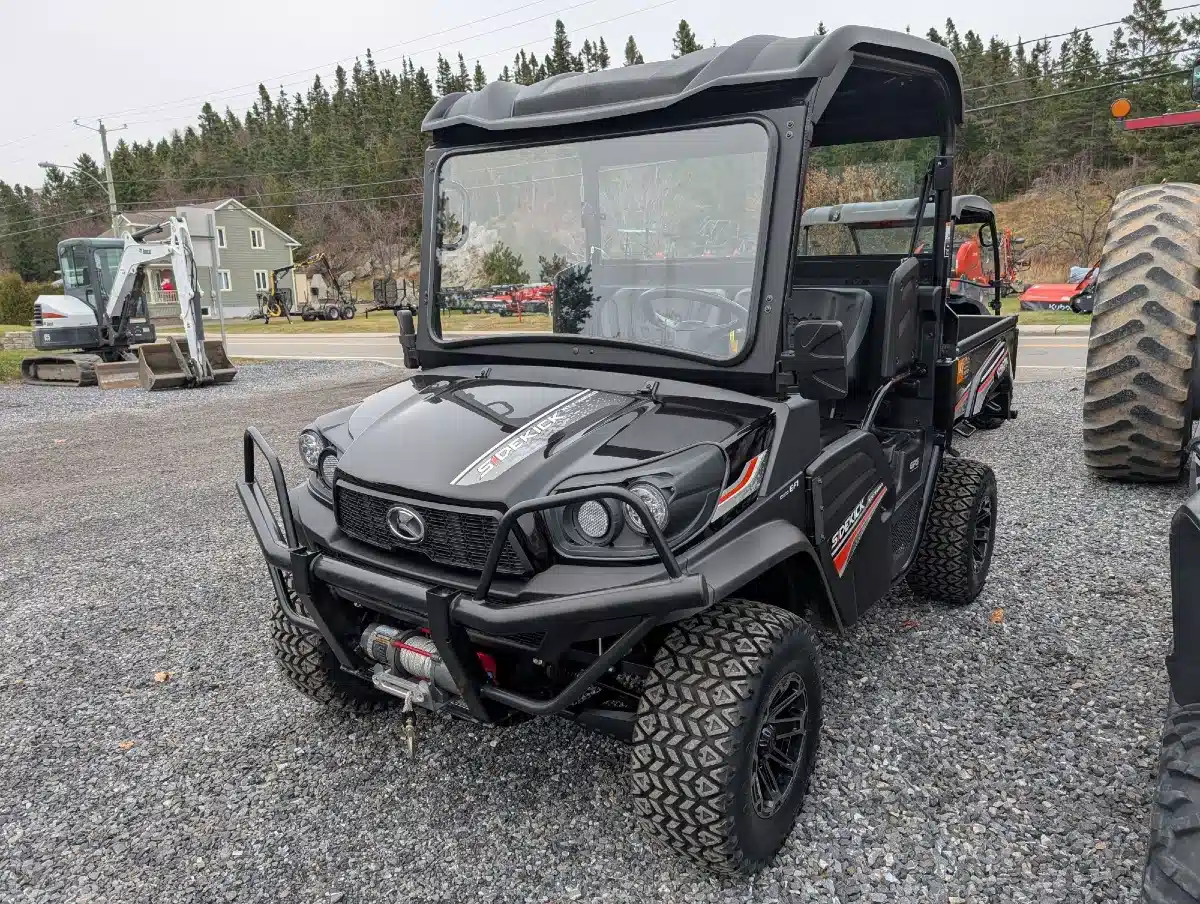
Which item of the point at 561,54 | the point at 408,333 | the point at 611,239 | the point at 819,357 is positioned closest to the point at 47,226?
the point at 561,54

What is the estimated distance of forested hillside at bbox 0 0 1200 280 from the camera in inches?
1457

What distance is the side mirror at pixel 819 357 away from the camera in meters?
2.53

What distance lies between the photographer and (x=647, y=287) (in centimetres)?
296

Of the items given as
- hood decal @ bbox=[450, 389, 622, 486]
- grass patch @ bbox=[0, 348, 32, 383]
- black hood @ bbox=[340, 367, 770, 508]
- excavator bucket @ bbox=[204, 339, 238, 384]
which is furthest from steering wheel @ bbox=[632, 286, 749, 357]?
grass patch @ bbox=[0, 348, 32, 383]

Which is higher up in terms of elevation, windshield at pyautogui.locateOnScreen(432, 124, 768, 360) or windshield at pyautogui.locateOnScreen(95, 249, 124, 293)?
windshield at pyautogui.locateOnScreen(95, 249, 124, 293)

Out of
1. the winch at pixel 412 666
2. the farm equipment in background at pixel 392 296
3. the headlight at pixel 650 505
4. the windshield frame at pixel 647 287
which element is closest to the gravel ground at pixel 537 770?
the winch at pixel 412 666

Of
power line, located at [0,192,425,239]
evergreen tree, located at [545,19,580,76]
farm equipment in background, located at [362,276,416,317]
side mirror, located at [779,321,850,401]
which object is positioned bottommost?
side mirror, located at [779,321,850,401]

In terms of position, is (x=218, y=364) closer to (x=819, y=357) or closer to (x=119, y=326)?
(x=119, y=326)

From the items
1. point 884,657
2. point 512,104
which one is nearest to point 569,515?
point 512,104

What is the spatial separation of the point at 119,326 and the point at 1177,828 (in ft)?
67.6

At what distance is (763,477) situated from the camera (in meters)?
2.48

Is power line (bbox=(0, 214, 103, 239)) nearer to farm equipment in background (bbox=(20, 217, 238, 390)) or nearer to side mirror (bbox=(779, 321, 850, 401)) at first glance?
farm equipment in background (bbox=(20, 217, 238, 390))

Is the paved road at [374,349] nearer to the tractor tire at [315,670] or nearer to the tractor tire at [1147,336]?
the tractor tire at [1147,336]

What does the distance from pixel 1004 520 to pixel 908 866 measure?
11.4 feet
